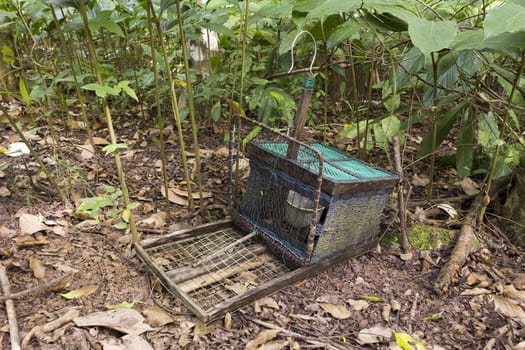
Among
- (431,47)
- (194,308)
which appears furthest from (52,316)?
(431,47)

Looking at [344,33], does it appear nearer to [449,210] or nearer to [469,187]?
[449,210]

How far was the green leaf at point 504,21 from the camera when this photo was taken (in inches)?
39.9

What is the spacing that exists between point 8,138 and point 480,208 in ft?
9.35

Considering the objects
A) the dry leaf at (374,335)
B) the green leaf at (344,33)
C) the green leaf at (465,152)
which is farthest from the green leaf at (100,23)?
the green leaf at (465,152)

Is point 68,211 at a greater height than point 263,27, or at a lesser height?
lesser

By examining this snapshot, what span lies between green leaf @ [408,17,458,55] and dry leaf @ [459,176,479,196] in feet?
4.85

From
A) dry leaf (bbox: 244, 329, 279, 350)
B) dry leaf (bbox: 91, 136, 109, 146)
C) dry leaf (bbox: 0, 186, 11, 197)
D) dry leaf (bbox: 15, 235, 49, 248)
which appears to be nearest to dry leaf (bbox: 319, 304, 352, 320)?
dry leaf (bbox: 244, 329, 279, 350)

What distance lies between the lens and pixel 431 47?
3.54ft

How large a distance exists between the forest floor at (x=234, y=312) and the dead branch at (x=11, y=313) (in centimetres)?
3

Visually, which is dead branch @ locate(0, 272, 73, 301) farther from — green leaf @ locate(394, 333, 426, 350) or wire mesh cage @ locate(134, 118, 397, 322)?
green leaf @ locate(394, 333, 426, 350)

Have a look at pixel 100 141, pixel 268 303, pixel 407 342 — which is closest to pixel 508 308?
pixel 407 342

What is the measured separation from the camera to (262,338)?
53.5 inches

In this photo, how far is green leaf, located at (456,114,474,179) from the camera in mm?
2090

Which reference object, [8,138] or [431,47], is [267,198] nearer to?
[431,47]
